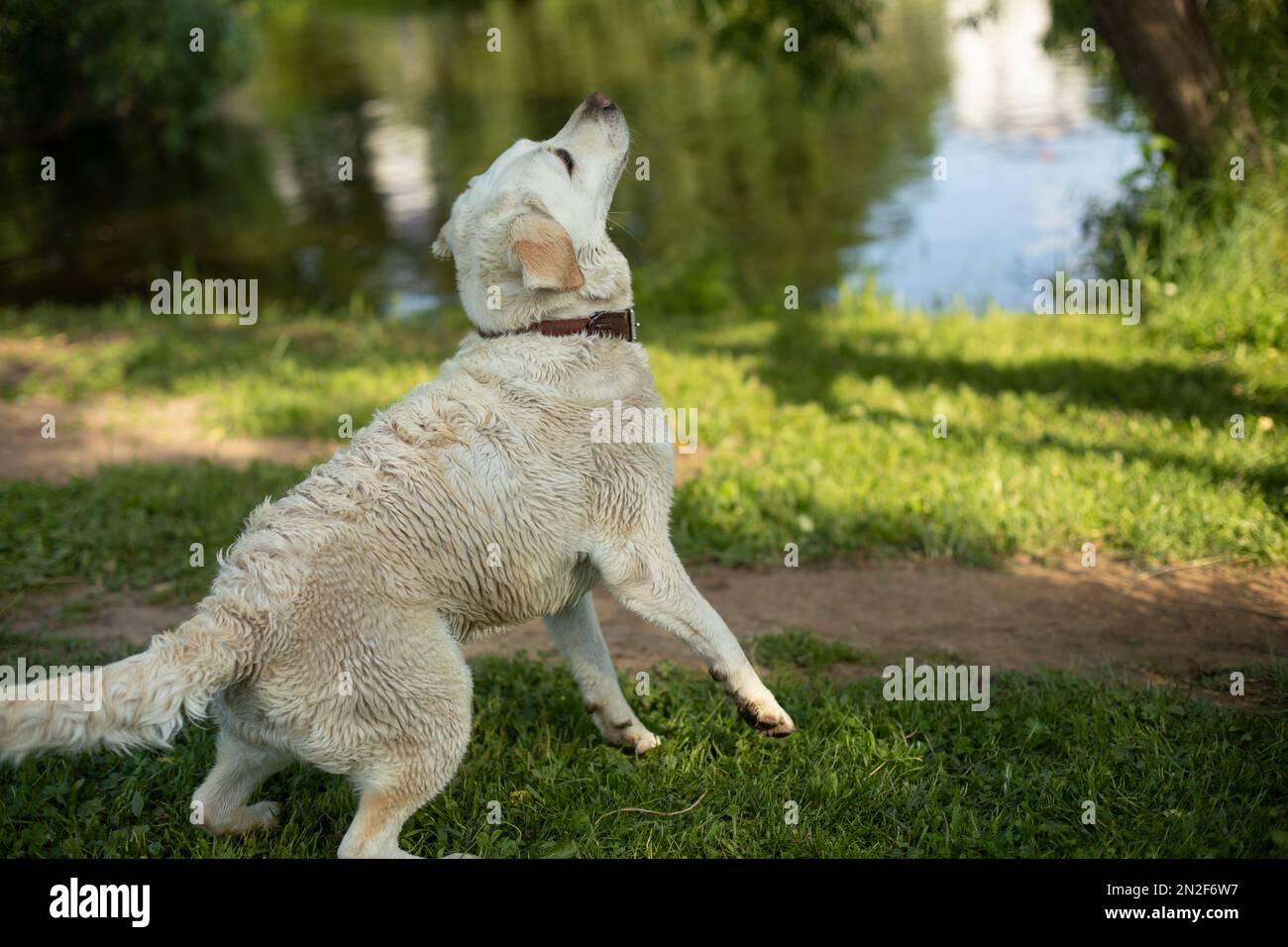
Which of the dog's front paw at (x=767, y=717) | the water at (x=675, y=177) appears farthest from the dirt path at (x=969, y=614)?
the water at (x=675, y=177)

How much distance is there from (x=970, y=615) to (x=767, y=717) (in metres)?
2.17

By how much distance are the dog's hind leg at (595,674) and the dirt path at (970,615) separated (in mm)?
877

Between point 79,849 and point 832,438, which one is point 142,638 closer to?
point 79,849

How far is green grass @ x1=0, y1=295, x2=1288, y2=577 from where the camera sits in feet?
22.4

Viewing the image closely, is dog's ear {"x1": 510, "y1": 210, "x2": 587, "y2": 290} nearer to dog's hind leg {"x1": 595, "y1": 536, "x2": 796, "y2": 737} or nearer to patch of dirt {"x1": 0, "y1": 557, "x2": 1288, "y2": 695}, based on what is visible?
dog's hind leg {"x1": 595, "y1": 536, "x2": 796, "y2": 737}

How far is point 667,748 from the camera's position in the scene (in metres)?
4.80

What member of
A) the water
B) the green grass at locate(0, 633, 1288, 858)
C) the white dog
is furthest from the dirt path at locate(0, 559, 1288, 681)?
the water

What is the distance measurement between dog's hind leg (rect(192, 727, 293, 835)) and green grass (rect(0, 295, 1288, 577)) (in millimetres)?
2747

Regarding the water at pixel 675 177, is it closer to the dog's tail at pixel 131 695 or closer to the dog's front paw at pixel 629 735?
the dog's front paw at pixel 629 735

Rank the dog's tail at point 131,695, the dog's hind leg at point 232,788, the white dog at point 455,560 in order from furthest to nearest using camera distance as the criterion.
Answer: the dog's hind leg at point 232,788 → the white dog at point 455,560 → the dog's tail at point 131,695

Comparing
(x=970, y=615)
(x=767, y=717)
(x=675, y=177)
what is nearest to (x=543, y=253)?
(x=767, y=717)

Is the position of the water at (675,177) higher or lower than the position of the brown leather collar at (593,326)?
higher

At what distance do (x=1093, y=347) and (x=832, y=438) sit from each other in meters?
2.93

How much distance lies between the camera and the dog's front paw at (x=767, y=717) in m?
4.25
